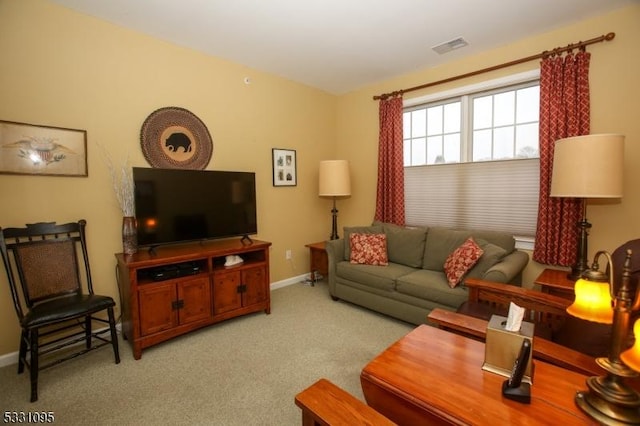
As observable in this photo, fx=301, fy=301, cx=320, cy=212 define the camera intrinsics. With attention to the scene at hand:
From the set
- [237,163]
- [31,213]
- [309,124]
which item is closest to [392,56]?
[309,124]

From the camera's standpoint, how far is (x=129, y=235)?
8.64ft

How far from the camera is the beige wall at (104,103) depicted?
2291 mm

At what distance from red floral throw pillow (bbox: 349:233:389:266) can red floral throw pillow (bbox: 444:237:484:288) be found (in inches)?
29.2

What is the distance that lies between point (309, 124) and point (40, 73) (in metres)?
2.87

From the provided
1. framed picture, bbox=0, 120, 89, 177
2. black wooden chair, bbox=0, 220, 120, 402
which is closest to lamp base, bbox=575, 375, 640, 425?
black wooden chair, bbox=0, 220, 120, 402

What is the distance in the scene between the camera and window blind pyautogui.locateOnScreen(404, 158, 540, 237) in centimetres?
306

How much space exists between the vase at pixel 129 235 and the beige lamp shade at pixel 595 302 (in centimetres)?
299

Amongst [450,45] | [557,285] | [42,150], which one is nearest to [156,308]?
[42,150]

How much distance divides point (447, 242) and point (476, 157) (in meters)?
1.06

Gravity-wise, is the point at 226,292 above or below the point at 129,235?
below

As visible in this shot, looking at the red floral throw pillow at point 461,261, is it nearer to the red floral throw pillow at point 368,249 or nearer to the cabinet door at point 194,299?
the red floral throw pillow at point 368,249

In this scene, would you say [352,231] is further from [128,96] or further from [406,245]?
[128,96]

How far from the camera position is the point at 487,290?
7.39ft

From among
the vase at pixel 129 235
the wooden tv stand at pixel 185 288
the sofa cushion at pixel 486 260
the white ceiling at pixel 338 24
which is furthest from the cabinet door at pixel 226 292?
the white ceiling at pixel 338 24
